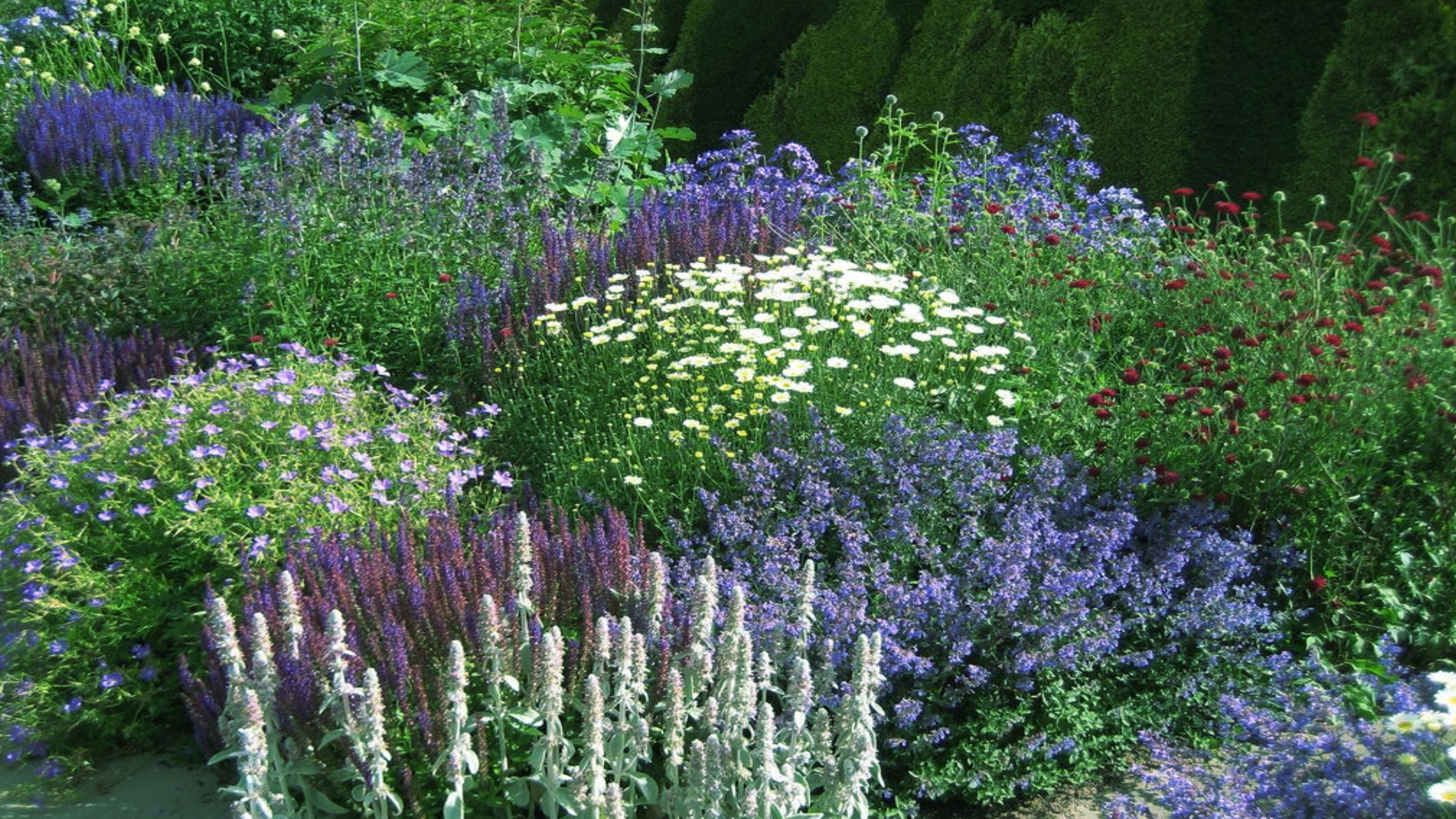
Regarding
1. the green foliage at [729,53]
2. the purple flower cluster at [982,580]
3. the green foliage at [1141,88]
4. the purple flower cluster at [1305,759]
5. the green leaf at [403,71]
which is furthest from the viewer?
the green foliage at [729,53]

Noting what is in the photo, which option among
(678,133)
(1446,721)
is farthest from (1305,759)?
(678,133)

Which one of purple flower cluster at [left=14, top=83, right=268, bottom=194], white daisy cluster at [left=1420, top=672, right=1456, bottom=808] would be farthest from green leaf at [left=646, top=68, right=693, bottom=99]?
white daisy cluster at [left=1420, top=672, right=1456, bottom=808]

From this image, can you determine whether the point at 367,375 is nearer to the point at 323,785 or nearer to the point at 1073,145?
the point at 323,785

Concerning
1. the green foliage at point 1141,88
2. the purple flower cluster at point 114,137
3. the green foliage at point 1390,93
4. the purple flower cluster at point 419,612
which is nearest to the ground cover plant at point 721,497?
the purple flower cluster at point 419,612

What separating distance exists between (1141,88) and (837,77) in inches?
101

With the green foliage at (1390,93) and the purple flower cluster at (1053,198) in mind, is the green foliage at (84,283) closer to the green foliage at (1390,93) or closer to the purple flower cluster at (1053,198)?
→ the purple flower cluster at (1053,198)

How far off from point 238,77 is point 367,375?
19.2ft

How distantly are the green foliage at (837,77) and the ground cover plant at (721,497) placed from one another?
299cm

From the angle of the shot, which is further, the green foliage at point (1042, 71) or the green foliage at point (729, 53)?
the green foliage at point (729, 53)

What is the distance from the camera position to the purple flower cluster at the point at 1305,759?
276 cm

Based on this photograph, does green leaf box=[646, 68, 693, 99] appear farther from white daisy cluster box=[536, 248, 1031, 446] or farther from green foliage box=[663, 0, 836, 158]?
green foliage box=[663, 0, 836, 158]

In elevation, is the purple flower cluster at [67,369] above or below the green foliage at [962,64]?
below

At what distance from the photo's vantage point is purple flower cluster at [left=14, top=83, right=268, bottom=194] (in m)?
7.35

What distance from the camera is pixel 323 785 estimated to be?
309 cm
